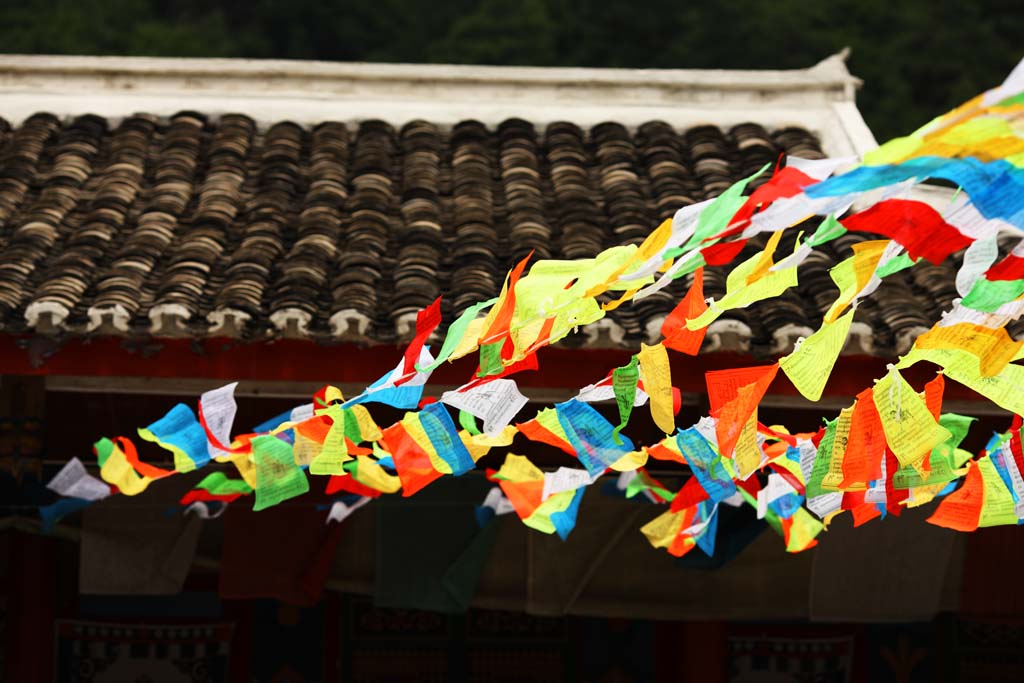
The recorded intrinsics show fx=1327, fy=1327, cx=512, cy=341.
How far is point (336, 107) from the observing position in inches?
336

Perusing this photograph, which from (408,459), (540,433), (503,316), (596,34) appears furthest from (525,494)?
(596,34)

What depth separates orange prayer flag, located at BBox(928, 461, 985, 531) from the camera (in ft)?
13.7

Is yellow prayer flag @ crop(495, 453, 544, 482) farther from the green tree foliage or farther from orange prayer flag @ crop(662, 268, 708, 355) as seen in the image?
the green tree foliage

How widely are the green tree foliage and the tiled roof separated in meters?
14.4

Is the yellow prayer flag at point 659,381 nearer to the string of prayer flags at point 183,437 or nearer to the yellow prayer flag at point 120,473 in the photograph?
the string of prayer flags at point 183,437

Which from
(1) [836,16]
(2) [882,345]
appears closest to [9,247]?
(2) [882,345]

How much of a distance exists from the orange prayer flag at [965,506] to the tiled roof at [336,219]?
1.17 meters

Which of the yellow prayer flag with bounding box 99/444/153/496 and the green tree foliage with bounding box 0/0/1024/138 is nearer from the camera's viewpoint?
the yellow prayer flag with bounding box 99/444/153/496

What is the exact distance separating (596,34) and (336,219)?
18.2m

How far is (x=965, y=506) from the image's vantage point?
421 cm

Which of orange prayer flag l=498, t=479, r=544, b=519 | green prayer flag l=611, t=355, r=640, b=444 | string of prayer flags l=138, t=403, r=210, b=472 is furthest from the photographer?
orange prayer flag l=498, t=479, r=544, b=519

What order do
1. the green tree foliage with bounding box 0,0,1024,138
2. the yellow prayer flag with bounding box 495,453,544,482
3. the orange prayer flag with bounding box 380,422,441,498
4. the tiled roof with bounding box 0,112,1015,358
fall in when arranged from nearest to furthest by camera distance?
the orange prayer flag with bounding box 380,422,441,498, the yellow prayer flag with bounding box 495,453,544,482, the tiled roof with bounding box 0,112,1015,358, the green tree foliage with bounding box 0,0,1024,138

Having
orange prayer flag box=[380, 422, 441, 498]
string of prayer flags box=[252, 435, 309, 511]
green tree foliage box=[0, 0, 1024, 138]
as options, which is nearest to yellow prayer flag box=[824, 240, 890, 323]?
orange prayer flag box=[380, 422, 441, 498]

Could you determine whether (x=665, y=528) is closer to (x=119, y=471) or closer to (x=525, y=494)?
(x=525, y=494)
